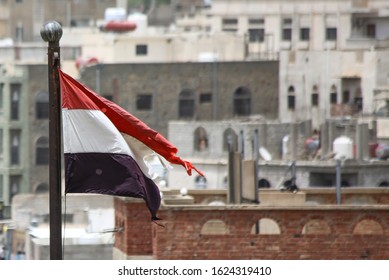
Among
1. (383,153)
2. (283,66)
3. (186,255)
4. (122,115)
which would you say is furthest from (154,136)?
(283,66)

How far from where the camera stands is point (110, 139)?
2217 cm

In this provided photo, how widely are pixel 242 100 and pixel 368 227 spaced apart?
4944cm

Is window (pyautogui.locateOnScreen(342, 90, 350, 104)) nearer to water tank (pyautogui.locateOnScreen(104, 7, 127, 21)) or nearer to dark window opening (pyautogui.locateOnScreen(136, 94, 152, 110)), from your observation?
dark window opening (pyautogui.locateOnScreen(136, 94, 152, 110))

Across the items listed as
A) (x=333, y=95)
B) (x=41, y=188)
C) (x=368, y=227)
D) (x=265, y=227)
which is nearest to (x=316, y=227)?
(x=368, y=227)

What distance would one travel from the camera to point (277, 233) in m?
41.3

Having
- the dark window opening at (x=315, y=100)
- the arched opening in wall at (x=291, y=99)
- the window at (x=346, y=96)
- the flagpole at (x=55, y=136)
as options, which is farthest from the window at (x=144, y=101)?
the flagpole at (x=55, y=136)

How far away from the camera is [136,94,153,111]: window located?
89938mm

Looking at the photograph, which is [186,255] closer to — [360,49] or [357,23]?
[360,49]

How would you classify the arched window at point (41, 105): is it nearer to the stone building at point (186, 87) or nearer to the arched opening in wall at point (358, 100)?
the stone building at point (186, 87)

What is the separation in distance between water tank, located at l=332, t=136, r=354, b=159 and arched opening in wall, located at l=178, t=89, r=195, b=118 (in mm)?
18923

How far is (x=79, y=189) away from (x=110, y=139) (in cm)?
55

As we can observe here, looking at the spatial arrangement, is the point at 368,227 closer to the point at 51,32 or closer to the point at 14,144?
the point at 51,32

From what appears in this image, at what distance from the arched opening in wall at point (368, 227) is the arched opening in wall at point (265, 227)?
1.32m
